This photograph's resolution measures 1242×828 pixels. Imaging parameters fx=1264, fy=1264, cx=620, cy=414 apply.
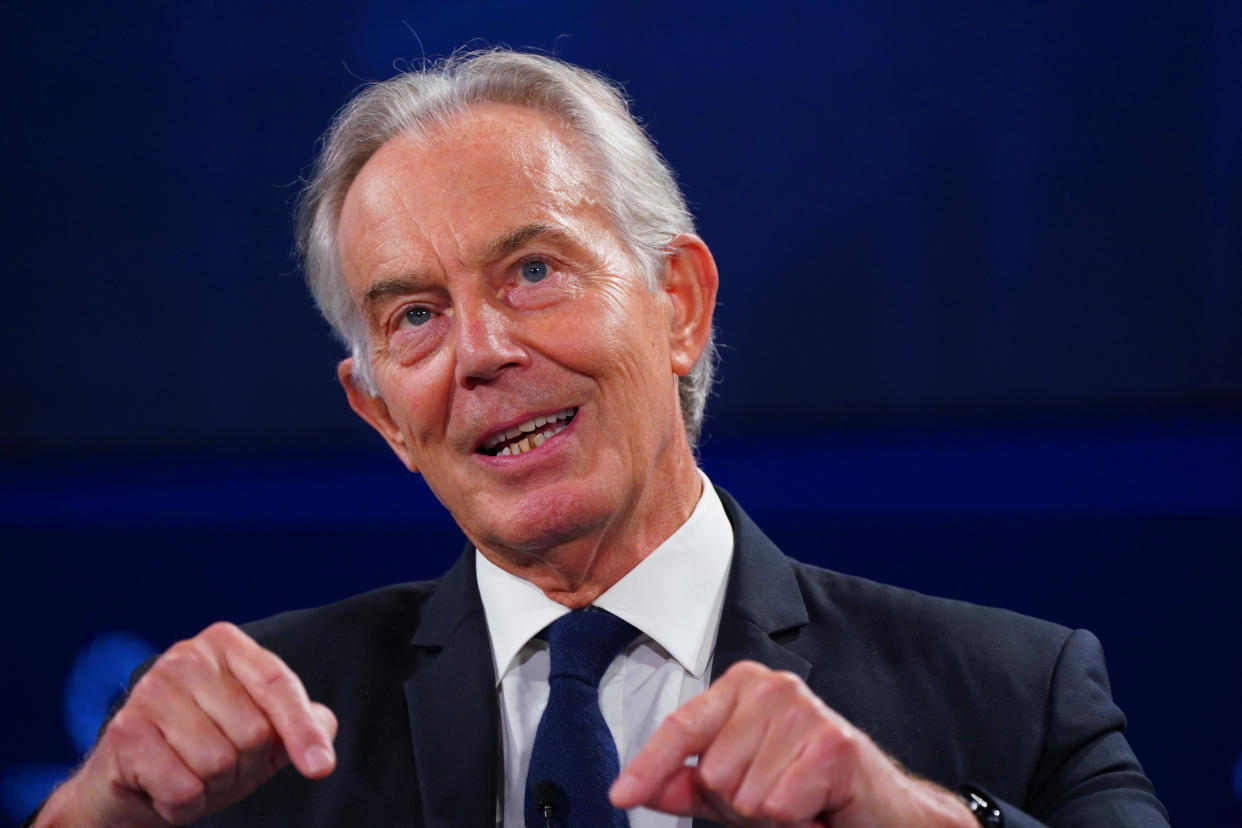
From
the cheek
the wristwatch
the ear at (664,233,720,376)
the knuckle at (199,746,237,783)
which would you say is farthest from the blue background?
the knuckle at (199,746,237,783)

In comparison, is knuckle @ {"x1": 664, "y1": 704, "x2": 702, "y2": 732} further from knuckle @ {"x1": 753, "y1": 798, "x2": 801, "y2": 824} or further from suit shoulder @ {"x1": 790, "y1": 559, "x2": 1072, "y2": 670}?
suit shoulder @ {"x1": 790, "y1": 559, "x2": 1072, "y2": 670}

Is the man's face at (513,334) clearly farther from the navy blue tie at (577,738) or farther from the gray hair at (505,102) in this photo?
the navy blue tie at (577,738)

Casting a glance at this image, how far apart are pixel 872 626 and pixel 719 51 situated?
3.74 ft

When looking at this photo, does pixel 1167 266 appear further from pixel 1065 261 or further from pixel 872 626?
pixel 872 626

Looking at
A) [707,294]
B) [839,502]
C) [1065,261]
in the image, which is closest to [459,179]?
[707,294]

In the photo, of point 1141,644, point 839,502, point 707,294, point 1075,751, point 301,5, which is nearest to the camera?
point 1075,751

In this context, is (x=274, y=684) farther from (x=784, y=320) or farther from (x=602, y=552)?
(x=784, y=320)

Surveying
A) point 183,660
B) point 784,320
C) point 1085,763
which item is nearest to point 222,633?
point 183,660

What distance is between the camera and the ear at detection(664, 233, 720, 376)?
1909mm

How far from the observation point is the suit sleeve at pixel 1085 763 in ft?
5.08

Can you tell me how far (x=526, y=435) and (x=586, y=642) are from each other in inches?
11.5

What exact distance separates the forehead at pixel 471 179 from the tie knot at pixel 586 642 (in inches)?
21.4

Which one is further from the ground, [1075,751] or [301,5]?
[301,5]

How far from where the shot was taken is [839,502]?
2.30 m
